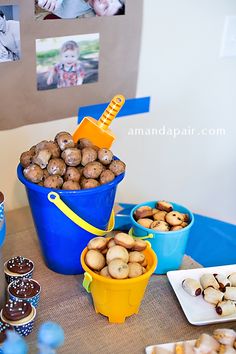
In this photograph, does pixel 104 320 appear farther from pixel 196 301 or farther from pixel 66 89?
pixel 66 89

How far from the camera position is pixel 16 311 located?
0.70 m

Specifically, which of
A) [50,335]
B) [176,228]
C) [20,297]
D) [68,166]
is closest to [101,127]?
[68,166]

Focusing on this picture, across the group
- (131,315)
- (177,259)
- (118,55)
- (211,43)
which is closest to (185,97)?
(211,43)

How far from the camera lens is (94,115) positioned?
3.84 feet

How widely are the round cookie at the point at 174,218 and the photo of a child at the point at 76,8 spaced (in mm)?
468

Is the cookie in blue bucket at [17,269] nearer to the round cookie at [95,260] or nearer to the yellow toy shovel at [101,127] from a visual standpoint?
the round cookie at [95,260]

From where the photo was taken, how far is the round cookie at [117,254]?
729mm

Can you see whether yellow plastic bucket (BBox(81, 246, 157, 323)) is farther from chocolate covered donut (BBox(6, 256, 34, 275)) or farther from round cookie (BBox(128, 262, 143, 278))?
chocolate covered donut (BBox(6, 256, 34, 275))

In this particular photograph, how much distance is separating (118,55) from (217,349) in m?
0.71

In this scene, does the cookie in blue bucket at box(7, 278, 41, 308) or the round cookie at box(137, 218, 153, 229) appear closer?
the cookie in blue bucket at box(7, 278, 41, 308)

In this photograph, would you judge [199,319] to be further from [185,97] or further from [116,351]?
[185,97]

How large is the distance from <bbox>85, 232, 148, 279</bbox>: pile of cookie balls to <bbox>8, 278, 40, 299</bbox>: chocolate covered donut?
91 mm

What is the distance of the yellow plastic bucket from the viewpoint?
0.71 m

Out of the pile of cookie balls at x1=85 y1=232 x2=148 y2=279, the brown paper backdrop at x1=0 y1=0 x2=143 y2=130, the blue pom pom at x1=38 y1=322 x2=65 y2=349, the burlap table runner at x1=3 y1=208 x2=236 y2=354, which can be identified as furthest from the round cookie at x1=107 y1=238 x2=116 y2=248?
the brown paper backdrop at x1=0 y1=0 x2=143 y2=130
